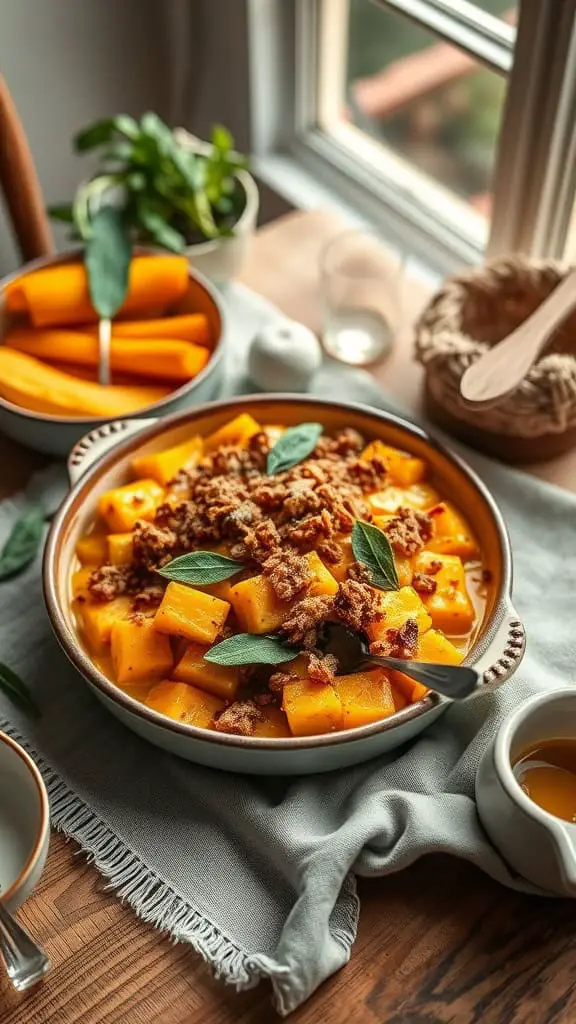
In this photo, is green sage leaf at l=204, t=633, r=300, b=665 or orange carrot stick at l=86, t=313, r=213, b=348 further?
orange carrot stick at l=86, t=313, r=213, b=348

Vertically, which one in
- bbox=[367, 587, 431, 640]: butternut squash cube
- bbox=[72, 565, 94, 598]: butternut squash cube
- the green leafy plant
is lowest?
bbox=[72, 565, 94, 598]: butternut squash cube

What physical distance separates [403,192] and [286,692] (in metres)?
1.20

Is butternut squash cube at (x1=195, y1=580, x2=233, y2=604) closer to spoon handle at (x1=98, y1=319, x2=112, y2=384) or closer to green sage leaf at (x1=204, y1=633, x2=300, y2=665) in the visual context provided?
green sage leaf at (x1=204, y1=633, x2=300, y2=665)

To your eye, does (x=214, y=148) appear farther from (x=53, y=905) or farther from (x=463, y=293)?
(x=53, y=905)

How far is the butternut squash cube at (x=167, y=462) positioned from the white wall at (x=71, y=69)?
3.21ft

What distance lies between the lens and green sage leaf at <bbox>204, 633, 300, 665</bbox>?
3.79ft

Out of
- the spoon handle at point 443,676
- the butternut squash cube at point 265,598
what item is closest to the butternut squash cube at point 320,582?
the butternut squash cube at point 265,598

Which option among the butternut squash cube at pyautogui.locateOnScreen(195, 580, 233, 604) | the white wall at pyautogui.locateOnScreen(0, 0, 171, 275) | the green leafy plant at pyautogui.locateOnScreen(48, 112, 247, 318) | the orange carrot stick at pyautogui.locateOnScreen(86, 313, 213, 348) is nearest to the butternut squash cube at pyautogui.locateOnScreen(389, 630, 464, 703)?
the butternut squash cube at pyautogui.locateOnScreen(195, 580, 233, 604)

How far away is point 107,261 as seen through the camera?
1.67 metres

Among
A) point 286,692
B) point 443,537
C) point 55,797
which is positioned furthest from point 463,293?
point 55,797

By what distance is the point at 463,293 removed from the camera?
157 cm

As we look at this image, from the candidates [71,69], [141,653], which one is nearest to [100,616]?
[141,653]

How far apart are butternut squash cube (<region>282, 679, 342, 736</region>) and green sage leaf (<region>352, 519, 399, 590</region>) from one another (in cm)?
14

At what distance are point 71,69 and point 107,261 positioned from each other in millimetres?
701
